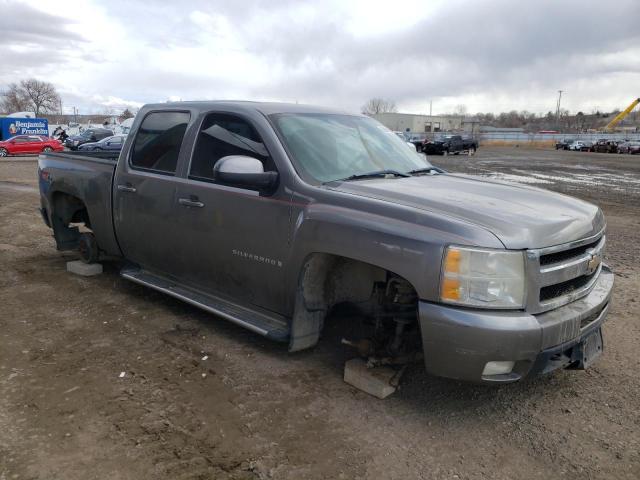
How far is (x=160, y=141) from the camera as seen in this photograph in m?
4.62

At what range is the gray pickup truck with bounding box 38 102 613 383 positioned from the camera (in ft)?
9.08

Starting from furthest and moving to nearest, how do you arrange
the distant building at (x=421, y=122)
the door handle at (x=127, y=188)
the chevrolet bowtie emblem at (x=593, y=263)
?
the distant building at (x=421, y=122) → the door handle at (x=127, y=188) → the chevrolet bowtie emblem at (x=593, y=263)

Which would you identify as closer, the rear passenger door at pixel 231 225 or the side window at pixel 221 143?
the rear passenger door at pixel 231 225

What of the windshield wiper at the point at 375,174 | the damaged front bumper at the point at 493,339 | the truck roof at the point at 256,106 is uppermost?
the truck roof at the point at 256,106

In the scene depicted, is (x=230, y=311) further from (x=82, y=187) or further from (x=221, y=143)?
(x=82, y=187)

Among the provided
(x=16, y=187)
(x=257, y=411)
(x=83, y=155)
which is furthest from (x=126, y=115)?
(x=257, y=411)

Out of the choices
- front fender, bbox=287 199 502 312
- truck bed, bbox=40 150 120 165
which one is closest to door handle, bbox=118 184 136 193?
truck bed, bbox=40 150 120 165

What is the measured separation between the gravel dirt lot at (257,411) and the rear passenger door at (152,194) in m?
0.59

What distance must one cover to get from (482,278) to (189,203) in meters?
2.38

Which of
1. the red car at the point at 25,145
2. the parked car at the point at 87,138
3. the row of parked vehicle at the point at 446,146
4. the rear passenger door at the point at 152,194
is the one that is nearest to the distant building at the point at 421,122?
the row of parked vehicle at the point at 446,146

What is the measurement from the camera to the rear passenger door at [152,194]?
439cm

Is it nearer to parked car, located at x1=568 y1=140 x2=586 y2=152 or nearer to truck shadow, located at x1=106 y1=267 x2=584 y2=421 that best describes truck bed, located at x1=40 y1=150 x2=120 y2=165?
truck shadow, located at x1=106 y1=267 x2=584 y2=421

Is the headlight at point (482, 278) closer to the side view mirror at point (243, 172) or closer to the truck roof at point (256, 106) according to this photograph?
the side view mirror at point (243, 172)

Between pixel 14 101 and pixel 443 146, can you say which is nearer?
pixel 443 146
